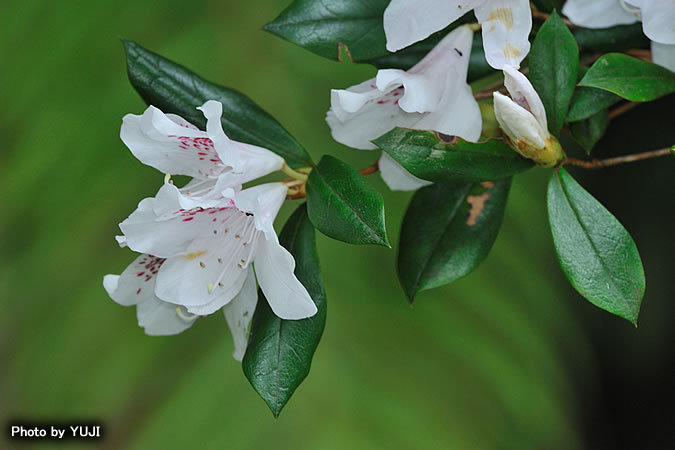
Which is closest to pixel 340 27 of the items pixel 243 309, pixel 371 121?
pixel 371 121

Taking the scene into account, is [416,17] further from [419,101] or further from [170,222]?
[170,222]

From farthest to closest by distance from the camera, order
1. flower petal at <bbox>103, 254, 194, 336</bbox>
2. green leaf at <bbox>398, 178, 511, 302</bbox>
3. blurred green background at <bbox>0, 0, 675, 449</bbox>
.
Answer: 1. blurred green background at <bbox>0, 0, 675, 449</bbox>
2. green leaf at <bbox>398, 178, 511, 302</bbox>
3. flower petal at <bbox>103, 254, 194, 336</bbox>

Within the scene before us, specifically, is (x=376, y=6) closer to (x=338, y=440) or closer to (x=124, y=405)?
(x=338, y=440)

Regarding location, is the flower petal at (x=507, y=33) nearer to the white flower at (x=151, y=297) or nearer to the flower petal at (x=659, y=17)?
the flower petal at (x=659, y=17)

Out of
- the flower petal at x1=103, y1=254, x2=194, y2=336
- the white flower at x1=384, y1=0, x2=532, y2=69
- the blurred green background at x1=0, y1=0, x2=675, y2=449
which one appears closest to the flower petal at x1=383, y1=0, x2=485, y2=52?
the white flower at x1=384, y1=0, x2=532, y2=69

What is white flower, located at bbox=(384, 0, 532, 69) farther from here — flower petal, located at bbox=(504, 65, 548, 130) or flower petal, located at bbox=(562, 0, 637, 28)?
flower petal, located at bbox=(562, 0, 637, 28)
